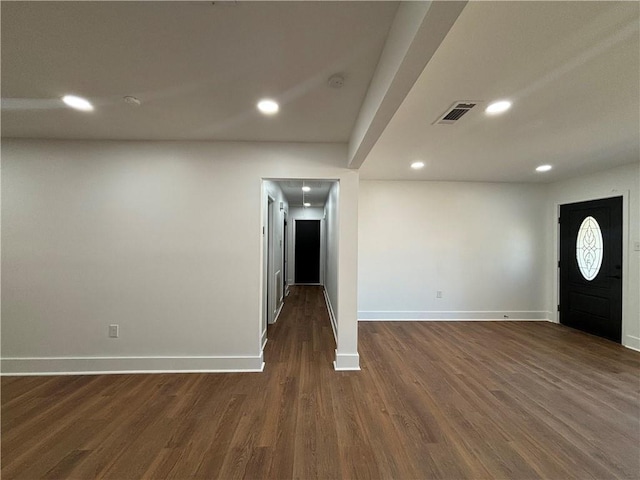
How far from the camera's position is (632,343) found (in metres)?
3.32

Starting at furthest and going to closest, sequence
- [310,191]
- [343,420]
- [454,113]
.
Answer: [310,191]
[454,113]
[343,420]

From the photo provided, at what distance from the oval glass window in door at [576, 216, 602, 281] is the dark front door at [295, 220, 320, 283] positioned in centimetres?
571

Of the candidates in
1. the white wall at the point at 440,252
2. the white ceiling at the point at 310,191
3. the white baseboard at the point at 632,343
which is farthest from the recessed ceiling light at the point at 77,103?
Result: the white baseboard at the point at 632,343

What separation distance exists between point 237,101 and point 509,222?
4823mm

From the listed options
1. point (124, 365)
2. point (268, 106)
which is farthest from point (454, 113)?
point (124, 365)

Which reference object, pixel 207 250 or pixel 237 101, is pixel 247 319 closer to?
pixel 207 250

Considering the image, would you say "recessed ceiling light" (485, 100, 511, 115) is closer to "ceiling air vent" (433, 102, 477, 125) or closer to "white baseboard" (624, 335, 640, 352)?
"ceiling air vent" (433, 102, 477, 125)

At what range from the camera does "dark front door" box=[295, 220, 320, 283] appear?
781 centimetres

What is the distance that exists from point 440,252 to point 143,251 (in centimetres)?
440

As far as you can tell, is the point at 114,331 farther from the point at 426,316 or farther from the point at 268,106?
the point at 426,316

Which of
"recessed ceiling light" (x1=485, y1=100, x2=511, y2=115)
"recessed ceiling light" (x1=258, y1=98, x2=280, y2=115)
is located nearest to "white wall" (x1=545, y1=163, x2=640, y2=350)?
"recessed ceiling light" (x1=485, y1=100, x2=511, y2=115)

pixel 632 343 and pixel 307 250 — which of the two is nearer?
pixel 632 343

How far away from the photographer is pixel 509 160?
3.27 meters

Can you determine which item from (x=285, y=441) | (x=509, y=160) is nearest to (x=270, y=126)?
(x=285, y=441)
